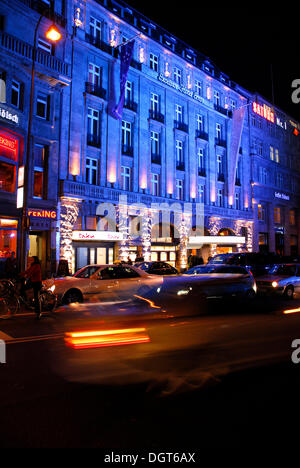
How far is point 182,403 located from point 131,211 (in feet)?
78.4

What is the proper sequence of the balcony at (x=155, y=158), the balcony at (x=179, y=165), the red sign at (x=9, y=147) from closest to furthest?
the red sign at (x=9, y=147) → the balcony at (x=155, y=158) → the balcony at (x=179, y=165)

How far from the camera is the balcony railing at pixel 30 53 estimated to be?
19859mm

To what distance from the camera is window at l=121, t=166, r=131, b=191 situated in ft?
91.5

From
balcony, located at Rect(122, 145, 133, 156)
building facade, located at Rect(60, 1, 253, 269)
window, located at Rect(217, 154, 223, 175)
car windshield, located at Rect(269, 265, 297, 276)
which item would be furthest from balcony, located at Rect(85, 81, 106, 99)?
car windshield, located at Rect(269, 265, 297, 276)

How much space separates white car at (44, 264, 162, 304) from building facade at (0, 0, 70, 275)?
8.18 metres

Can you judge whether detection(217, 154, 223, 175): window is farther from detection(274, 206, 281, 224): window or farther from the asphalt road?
the asphalt road

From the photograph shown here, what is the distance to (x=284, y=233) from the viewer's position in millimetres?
46375

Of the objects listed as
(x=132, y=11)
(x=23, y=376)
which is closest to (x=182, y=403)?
(x=23, y=376)

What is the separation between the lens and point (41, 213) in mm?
21391

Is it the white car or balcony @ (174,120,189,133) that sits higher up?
balcony @ (174,120,189,133)

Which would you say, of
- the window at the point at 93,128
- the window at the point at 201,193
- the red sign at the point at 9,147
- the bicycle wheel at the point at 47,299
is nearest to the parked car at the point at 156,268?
the bicycle wheel at the point at 47,299

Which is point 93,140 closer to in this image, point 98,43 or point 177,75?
point 98,43

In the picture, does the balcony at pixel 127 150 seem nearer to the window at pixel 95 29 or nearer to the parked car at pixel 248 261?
Result: the window at pixel 95 29

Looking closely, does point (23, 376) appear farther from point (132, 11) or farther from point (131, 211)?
point (132, 11)
